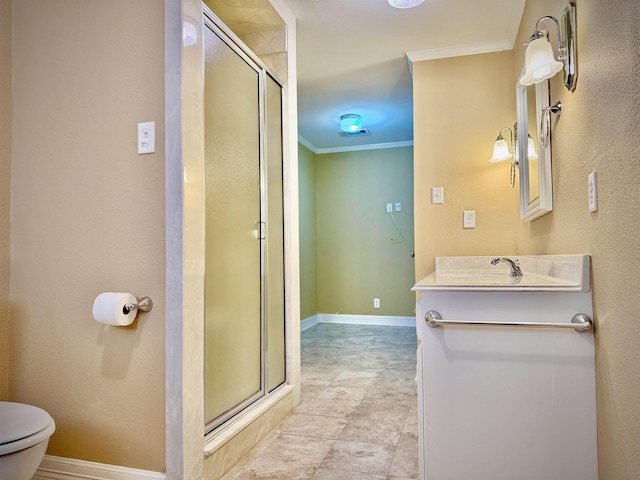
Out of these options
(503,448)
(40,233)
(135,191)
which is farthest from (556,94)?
(40,233)

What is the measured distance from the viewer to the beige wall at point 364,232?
5227mm

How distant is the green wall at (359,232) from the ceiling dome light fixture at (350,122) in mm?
984

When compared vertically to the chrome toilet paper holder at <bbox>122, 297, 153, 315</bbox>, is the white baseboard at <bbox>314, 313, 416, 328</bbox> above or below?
below

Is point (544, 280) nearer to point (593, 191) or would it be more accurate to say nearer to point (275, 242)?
point (593, 191)

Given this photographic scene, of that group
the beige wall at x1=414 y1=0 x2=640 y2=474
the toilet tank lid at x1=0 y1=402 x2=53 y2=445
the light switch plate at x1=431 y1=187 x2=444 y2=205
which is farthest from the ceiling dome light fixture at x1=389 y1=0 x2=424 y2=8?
the toilet tank lid at x1=0 y1=402 x2=53 y2=445

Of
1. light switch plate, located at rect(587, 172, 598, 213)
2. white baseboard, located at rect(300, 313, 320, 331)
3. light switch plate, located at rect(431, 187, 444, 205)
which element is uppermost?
light switch plate, located at rect(431, 187, 444, 205)

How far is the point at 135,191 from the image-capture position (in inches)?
61.1

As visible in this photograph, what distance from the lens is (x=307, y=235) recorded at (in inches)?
208

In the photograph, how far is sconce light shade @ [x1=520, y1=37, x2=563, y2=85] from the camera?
146cm

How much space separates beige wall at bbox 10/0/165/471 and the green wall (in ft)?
11.6

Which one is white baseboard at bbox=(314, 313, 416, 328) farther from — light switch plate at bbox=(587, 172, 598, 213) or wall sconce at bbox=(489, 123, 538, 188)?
light switch plate at bbox=(587, 172, 598, 213)

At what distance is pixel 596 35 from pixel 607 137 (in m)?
0.31

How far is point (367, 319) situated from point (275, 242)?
10.8 feet

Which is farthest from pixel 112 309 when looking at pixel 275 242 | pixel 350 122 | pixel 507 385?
pixel 350 122
